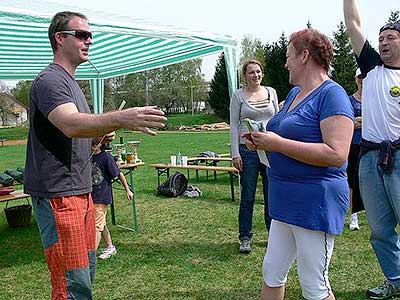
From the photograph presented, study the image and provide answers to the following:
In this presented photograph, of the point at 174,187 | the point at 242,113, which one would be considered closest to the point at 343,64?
the point at 174,187

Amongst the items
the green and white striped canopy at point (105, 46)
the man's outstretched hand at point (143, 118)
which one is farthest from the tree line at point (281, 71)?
the man's outstretched hand at point (143, 118)

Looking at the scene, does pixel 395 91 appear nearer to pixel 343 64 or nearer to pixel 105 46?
pixel 105 46

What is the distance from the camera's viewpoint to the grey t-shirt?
196 cm

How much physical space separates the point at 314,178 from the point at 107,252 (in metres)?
2.98

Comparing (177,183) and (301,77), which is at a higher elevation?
(301,77)

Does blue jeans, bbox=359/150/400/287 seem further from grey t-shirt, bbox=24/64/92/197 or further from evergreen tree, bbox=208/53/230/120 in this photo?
evergreen tree, bbox=208/53/230/120

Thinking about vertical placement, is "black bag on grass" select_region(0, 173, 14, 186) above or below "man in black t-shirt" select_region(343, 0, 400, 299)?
below

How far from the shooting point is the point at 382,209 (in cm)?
306

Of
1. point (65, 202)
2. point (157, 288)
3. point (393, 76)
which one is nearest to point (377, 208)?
point (393, 76)

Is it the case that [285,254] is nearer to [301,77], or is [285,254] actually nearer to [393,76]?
[301,77]

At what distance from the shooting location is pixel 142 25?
181 inches

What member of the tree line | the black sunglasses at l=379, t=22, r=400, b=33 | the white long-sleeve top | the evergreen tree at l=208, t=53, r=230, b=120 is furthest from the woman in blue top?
the evergreen tree at l=208, t=53, r=230, b=120

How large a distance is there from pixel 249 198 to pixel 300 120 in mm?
2367

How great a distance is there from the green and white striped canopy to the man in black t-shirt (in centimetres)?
231
